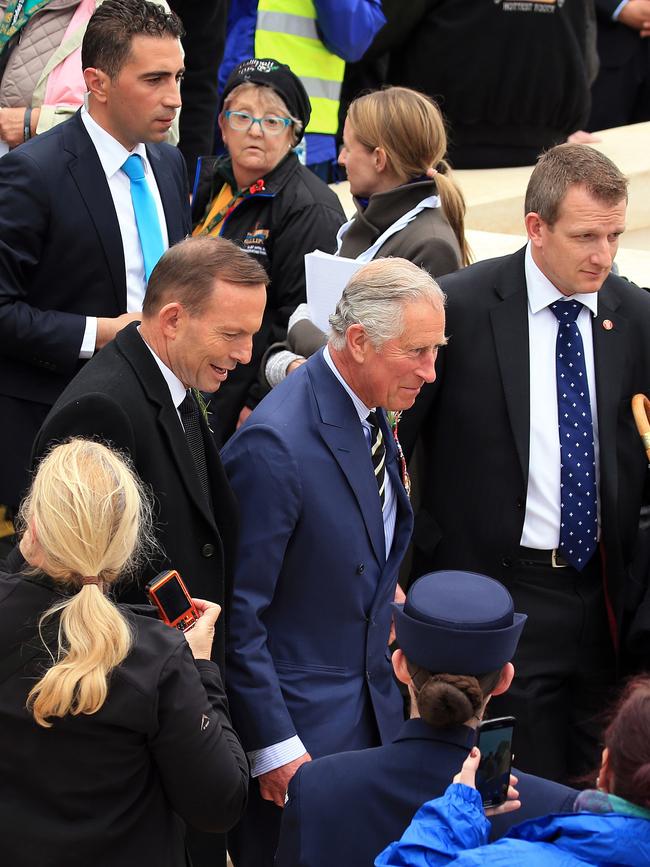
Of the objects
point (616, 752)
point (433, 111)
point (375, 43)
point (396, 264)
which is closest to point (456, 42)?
point (375, 43)

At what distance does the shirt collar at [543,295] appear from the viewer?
13.0 ft

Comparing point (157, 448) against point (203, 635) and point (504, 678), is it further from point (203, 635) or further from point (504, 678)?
point (504, 678)

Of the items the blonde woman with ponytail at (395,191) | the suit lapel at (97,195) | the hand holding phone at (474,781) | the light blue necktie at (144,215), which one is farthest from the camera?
the blonde woman with ponytail at (395,191)

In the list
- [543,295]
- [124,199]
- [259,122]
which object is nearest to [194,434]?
[124,199]

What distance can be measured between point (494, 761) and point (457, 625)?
0.39 meters

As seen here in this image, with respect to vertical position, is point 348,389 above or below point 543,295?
below

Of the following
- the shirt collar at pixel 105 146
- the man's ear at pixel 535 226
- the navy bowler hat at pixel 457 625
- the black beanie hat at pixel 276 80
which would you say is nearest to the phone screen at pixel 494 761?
the navy bowler hat at pixel 457 625

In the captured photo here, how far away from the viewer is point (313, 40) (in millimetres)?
6215

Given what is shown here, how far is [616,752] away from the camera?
224 cm

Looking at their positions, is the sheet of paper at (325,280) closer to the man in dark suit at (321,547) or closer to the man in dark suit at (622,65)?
the man in dark suit at (321,547)

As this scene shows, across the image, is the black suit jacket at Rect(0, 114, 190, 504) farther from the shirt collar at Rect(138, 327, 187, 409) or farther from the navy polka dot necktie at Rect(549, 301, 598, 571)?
the navy polka dot necktie at Rect(549, 301, 598, 571)

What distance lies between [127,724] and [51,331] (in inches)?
68.9

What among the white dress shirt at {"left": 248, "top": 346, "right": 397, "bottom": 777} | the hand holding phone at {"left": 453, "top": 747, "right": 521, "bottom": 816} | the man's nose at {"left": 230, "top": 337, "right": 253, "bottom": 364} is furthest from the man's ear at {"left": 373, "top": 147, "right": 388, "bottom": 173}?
the hand holding phone at {"left": 453, "top": 747, "right": 521, "bottom": 816}

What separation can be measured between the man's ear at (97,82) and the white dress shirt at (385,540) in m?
1.18
